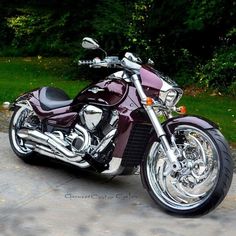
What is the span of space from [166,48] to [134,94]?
8857 mm

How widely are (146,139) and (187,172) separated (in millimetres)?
507

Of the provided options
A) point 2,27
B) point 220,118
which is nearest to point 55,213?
point 220,118

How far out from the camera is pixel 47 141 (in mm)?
5625

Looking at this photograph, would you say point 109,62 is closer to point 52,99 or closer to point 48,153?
point 52,99

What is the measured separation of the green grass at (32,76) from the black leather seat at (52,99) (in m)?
4.13

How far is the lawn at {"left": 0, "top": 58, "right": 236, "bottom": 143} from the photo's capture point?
9.40m

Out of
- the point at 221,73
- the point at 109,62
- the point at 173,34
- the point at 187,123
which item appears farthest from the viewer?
the point at 173,34

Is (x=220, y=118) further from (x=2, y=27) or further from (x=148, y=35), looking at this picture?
(x=2, y=27)

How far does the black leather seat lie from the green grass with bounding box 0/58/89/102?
4126 mm

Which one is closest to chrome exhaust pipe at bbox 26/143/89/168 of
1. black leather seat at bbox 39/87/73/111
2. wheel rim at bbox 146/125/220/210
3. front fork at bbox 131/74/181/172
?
black leather seat at bbox 39/87/73/111

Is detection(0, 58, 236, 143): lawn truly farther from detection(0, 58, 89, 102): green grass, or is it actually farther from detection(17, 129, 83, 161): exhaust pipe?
detection(17, 129, 83, 161): exhaust pipe

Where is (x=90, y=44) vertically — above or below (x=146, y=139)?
above

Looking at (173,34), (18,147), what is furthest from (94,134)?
(173,34)

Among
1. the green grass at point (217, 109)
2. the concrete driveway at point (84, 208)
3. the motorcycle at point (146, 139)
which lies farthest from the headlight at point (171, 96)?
the green grass at point (217, 109)
